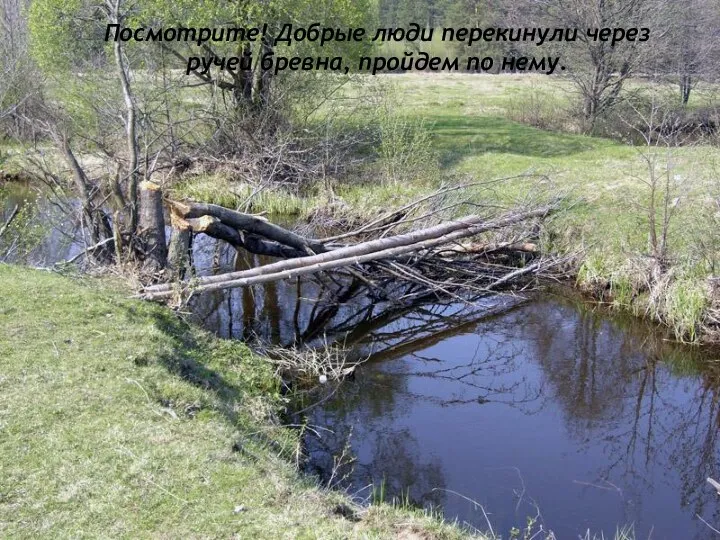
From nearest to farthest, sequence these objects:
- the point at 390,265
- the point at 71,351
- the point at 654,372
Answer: the point at 71,351, the point at 654,372, the point at 390,265

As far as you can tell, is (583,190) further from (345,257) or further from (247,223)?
(247,223)

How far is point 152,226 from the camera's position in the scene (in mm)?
9422

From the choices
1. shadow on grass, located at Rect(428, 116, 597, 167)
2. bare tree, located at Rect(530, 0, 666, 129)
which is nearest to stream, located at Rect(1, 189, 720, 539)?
shadow on grass, located at Rect(428, 116, 597, 167)

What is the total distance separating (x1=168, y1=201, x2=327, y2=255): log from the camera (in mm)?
9547

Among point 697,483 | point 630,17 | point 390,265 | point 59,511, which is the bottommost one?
point 697,483

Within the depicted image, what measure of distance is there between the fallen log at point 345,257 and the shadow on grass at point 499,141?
719cm

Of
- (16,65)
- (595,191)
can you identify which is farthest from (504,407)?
(16,65)

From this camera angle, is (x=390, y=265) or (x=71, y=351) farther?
(x=390, y=265)

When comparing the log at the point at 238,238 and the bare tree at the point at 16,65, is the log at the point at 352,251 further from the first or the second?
the bare tree at the point at 16,65

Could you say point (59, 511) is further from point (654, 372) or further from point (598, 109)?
point (598, 109)

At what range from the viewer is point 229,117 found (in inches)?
711

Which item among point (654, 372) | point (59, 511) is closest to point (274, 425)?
point (59, 511)

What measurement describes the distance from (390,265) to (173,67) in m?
10.4

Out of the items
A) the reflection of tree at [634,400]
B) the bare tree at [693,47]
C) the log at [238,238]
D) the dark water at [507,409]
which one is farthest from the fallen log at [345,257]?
the bare tree at [693,47]
